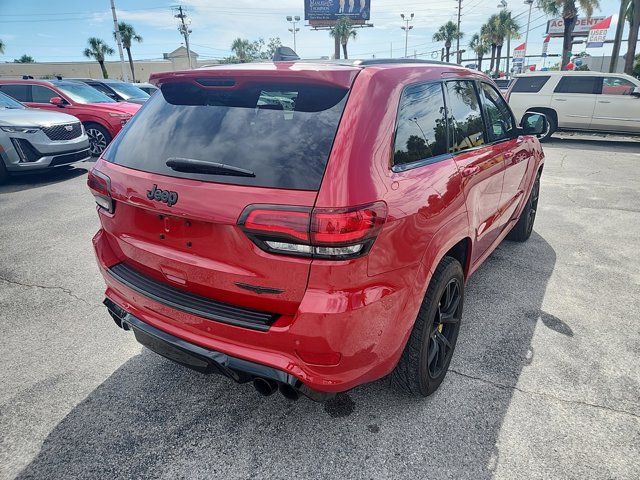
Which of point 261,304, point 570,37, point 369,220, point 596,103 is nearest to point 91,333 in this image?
point 261,304

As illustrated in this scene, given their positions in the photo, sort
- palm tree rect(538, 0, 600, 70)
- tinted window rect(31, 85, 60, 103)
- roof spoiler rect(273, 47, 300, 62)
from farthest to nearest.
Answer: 1. palm tree rect(538, 0, 600, 70)
2. tinted window rect(31, 85, 60, 103)
3. roof spoiler rect(273, 47, 300, 62)

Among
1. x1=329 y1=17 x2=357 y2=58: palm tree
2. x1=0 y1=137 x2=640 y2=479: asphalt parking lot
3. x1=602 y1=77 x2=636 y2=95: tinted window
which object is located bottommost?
x1=0 y1=137 x2=640 y2=479: asphalt parking lot

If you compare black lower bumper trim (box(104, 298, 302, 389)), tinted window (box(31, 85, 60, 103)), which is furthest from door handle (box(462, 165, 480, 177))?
tinted window (box(31, 85, 60, 103))

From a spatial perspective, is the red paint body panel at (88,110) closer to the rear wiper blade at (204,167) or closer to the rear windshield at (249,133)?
the rear windshield at (249,133)

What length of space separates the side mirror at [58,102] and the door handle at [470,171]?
10185 millimetres

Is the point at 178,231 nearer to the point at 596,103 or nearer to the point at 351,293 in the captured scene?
the point at 351,293

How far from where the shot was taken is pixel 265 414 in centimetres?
230

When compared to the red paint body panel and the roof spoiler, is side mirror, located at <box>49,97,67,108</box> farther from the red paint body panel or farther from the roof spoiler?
the roof spoiler

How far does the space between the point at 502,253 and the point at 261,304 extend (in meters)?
3.61

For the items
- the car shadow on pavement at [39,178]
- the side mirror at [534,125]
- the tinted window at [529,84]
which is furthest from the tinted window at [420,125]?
the tinted window at [529,84]

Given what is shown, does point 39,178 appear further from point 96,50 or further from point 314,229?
point 96,50

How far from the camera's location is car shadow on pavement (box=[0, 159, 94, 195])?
7.49 meters

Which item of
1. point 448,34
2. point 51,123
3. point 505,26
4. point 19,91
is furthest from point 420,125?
point 448,34

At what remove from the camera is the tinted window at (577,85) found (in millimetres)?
12492
